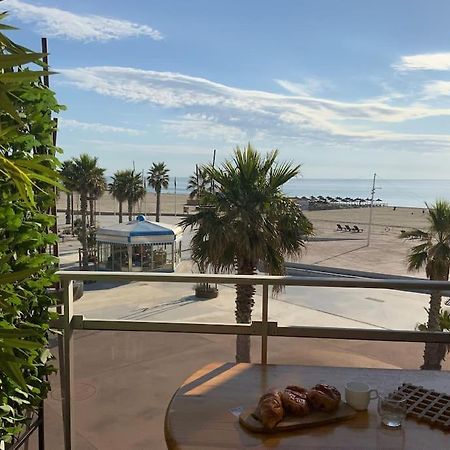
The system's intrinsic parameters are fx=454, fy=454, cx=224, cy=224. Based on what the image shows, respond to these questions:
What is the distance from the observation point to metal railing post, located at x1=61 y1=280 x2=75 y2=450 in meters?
2.18

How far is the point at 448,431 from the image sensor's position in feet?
4.00

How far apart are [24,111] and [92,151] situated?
911 inches

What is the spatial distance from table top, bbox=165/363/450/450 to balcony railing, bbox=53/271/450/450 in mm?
518

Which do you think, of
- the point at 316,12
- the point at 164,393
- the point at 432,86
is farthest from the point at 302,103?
the point at 164,393

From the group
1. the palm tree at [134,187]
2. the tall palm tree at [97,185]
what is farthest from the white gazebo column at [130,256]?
the palm tree at [134,187]

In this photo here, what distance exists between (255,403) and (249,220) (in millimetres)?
6634

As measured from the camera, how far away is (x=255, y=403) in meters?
1.36

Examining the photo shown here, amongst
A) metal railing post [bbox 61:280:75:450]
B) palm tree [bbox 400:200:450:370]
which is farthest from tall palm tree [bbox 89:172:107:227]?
metal railing post [bbox 61:280:75:450]

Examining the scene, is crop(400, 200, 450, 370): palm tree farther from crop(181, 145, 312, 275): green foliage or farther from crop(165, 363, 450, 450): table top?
→ crop(165, 363, 450, 450): table top

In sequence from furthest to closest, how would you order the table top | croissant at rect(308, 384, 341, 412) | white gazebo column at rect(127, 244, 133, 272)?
white gazebo column at rect(127, 244, 133, 272)
croissant at rect(308, 384, 341, 412)
the table top

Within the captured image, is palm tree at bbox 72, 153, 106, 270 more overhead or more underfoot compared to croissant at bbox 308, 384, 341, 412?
more overhead

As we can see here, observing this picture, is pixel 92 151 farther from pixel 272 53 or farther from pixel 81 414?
pixel 81 414

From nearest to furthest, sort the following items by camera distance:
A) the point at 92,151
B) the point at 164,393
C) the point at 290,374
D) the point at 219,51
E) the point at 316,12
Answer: the point at 290,374 < the point at 164,393 < the point at 316,12 < the point at 219,51 < the point at 92,151

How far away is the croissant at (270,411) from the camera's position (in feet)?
3.92
